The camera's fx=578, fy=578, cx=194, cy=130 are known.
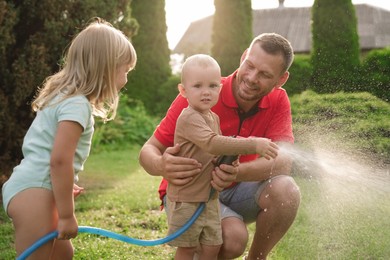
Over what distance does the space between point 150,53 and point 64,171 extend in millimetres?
11956

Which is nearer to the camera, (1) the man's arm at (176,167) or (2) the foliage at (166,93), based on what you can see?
(1) the man's arm at (176,167)

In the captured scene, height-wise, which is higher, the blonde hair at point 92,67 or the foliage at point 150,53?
the blonde hair at point 92,67

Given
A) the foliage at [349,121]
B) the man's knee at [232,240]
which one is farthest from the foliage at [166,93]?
the man's knee at [232,240]

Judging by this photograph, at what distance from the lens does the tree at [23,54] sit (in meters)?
5.86

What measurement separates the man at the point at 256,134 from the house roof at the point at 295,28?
18.8 meters

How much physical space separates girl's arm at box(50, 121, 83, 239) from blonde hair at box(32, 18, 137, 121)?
24 centimetres

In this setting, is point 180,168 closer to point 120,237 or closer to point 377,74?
point 120,237

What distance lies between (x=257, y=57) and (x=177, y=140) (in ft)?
2.70

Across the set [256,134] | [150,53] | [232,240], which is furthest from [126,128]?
[232,240]

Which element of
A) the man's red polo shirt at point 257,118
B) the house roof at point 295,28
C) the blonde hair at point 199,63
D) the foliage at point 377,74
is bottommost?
the house roof at point 295,28

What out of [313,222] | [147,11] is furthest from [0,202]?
[147,11]

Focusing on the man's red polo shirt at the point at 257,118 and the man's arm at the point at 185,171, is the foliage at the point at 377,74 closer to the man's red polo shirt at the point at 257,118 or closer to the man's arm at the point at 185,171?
the man's red polo shirt at the point at 257,118

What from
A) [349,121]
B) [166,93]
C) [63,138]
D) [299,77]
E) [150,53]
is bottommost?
[166,93]

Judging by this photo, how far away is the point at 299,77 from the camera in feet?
40.5
